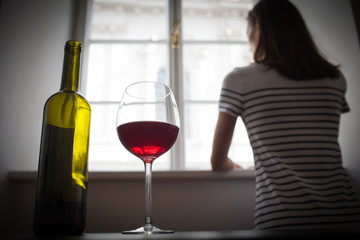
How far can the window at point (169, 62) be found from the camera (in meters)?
1.54

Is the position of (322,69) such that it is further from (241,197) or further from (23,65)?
(23,65)

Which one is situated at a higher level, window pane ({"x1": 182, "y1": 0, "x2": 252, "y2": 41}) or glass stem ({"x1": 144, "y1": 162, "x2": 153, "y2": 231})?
window pane ({"x1": 182, "y1": 0, "x2": 252, "y2": 41})

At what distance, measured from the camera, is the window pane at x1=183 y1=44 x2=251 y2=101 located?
1634 millimetres

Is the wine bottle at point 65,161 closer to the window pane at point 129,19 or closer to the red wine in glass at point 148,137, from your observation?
the red wine in glass at point 148,137

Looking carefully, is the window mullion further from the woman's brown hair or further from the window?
the woman's brown hair

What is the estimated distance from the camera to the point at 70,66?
2.06 feet

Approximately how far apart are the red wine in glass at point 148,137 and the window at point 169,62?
33.8 inches

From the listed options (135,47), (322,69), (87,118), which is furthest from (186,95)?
(87,118)

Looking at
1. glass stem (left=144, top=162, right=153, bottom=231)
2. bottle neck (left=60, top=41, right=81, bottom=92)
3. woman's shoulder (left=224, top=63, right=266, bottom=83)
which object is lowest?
glass stem (left=144, top=162, right=153, bottom=231)

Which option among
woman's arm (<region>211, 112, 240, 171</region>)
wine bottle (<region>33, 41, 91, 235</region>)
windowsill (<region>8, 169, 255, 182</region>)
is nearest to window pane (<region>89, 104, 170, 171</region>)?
windowsill (<region>8, 169, 255, 182</region>)

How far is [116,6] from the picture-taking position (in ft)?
5.85

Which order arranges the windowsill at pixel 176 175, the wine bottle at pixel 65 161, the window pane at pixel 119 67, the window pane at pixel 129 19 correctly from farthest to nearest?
the window pane at pixel 129 19
the window pane at pixel 119 67
the windowsill at pixel 176 175
the wine bottle at pixel 65 161

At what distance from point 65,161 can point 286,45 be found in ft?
2.83

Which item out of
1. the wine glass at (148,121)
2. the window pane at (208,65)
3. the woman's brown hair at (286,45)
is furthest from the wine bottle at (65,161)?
the window pane at (208,65)
